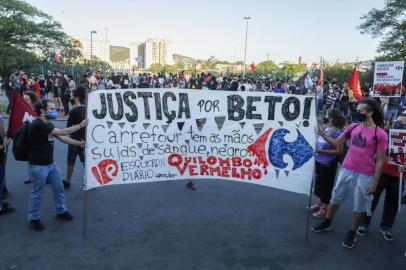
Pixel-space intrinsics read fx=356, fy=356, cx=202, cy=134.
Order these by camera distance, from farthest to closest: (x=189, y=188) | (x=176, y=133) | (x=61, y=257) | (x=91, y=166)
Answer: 1. (x=189, y=188)
2. (x=176, y=133)
3. (x=91, y=166)
4. (x=61, y=257)

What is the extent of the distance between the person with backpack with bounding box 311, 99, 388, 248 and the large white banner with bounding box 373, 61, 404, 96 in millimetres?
4819

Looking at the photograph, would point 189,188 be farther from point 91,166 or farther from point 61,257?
point 61,257

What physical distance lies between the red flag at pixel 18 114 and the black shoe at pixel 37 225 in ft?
4.30

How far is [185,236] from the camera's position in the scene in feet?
15.0

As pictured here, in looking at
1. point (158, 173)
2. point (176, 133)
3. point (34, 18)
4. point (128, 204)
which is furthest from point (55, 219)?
point (34, 18)

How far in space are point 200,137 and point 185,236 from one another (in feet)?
4.23

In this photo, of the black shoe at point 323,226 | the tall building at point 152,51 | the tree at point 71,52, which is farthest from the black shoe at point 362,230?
the tall building at point 152,51

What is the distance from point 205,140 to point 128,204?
180 cm

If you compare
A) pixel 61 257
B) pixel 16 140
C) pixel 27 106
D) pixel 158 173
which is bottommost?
pixel 61 257

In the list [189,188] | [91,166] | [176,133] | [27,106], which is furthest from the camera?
[189,188]

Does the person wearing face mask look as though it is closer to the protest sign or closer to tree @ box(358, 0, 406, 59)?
the protest sign

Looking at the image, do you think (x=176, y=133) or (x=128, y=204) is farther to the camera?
(x=128, y=204)

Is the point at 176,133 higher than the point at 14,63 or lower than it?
lower

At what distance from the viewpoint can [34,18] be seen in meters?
40.0
